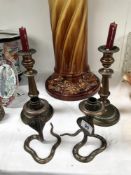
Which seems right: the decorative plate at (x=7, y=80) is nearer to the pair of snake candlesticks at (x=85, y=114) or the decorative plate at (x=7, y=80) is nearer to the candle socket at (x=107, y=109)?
the pair of snake candlesticks at (x=85, y=114)

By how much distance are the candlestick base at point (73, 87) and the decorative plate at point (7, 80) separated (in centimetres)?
13

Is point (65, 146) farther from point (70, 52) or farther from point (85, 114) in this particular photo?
point (70, 52)

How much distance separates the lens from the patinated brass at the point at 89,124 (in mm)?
509

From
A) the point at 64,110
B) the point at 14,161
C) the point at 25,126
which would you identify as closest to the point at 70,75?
the point at 64,110

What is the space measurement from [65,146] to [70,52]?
0.92ft

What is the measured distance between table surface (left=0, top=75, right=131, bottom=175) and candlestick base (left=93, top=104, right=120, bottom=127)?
13 mm

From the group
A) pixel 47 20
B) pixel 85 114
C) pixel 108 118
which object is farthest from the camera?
pixel 47 20

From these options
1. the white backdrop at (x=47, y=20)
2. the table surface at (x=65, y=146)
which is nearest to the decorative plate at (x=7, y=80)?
the table surface at (x=65, y=146)

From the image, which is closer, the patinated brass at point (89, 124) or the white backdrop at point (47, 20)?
the patinated brass at point (89, 124)

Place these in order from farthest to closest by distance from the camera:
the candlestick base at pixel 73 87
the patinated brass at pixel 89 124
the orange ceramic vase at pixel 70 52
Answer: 1. the candlestick base at pixel 73 87
2. the orange ceramic vase at pixel 70 52
3. the patinated brass at pixel 89 124

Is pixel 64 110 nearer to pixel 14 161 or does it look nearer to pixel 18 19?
pixel 14 161

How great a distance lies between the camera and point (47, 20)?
0.79 meters

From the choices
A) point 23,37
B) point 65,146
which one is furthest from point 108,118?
point 23,37

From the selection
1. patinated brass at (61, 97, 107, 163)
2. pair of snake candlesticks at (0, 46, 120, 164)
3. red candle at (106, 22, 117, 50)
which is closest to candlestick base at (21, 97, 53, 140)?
pair of snake candlesticks at (0, 46, 120, 164)
